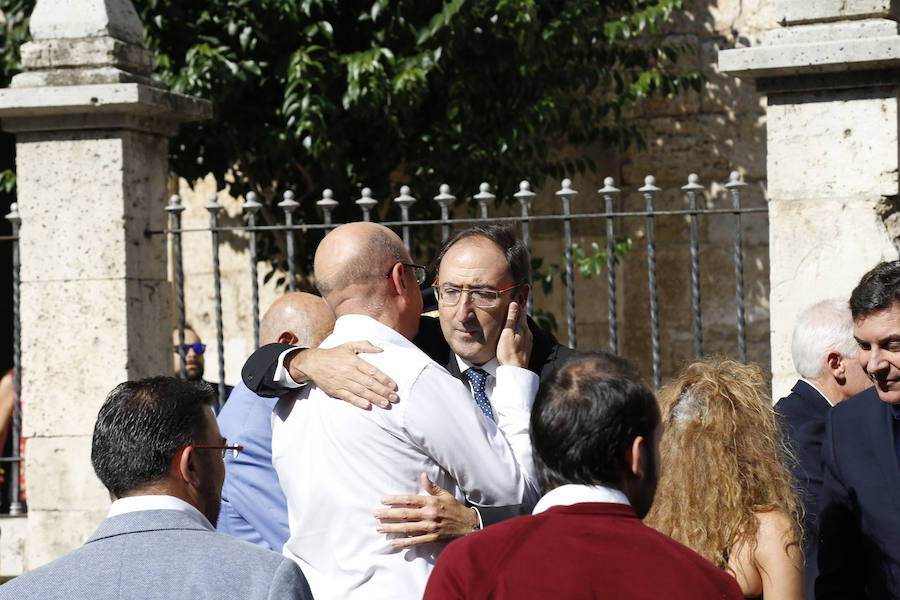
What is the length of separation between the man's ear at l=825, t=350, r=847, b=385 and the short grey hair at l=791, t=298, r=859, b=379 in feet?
0.04

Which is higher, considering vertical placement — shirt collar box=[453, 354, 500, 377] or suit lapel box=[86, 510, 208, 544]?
shirt collar box=[453, 354, 500, 377]

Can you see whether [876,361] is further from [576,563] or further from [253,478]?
[253,478]

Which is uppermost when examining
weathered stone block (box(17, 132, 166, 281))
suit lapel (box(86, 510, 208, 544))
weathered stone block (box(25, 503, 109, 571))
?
weathered stone block (box(17, 132, 166, 281))

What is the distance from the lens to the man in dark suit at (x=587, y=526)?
5.82 ft

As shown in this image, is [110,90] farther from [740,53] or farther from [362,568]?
[362,568]

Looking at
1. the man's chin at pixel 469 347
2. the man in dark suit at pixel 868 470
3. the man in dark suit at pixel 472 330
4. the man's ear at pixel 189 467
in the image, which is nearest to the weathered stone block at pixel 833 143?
the man in dark suit at pixel 868 470

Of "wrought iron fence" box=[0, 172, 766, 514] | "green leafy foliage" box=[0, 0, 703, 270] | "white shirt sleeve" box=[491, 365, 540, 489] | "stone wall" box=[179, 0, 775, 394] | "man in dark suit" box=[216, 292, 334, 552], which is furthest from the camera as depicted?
"stone wall" box=[179, 0, 775, 394]

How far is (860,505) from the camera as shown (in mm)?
2859

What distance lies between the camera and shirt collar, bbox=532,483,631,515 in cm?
187

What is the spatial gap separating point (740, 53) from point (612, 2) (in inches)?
123

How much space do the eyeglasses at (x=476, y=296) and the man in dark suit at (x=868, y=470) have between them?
94cm

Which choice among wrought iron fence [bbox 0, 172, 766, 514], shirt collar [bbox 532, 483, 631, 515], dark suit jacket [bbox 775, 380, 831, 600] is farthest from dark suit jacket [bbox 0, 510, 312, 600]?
wrought iron fence [bbox 0, 172, 766, 514]

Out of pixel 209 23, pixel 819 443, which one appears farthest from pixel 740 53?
pixel 209 23

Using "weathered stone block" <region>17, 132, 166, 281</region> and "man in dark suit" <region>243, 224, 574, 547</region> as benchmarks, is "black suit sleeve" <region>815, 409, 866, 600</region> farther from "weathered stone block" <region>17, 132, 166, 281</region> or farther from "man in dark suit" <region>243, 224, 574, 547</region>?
"weathered stone block" <region>17, 132, 166, 281</region>
